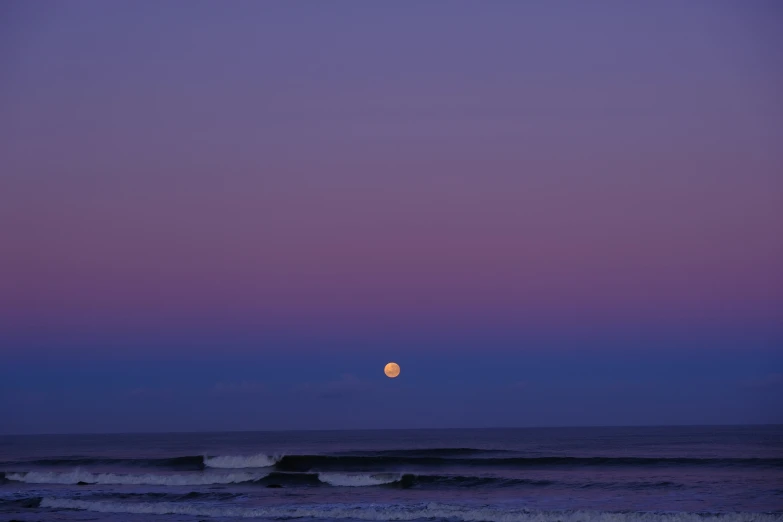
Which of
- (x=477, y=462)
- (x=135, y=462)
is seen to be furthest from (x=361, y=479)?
(x=135, y=462)

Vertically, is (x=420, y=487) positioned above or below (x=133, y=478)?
below

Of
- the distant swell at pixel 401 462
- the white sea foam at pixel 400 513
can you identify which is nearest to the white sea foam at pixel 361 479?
the distant swell at pixel 401 462

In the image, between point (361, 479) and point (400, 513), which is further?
point (361, 479)

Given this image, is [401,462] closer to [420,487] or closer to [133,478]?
[420,487]

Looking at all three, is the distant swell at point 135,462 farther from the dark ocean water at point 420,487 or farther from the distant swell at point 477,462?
the distant swell at point 477,462

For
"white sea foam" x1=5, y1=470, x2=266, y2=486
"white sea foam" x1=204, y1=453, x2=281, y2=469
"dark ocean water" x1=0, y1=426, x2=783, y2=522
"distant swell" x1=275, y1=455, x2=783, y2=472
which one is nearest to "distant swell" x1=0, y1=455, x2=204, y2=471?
"dark ocean water" x1=0, y1=426, x2=783, y2=522

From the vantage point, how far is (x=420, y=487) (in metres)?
32.3

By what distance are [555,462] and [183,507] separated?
21392mm

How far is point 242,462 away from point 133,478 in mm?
7402

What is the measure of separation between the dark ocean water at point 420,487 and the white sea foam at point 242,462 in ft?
0.36

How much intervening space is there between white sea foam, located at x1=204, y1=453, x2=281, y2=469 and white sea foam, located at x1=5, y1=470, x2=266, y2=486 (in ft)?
14.7

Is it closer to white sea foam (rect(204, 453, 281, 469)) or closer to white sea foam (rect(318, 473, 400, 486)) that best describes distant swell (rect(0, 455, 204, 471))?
white sea foam (rect(204, 453, 281, 469))

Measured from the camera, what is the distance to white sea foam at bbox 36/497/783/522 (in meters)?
23.0

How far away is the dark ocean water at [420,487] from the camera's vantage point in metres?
25.0
